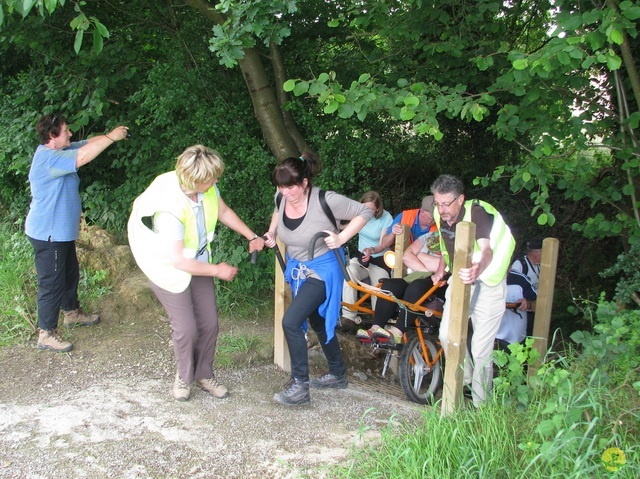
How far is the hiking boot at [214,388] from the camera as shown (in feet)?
13.9

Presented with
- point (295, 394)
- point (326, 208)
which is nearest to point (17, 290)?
point (295, 394)

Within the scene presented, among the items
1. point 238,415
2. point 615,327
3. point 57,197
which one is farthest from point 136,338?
point 615,327

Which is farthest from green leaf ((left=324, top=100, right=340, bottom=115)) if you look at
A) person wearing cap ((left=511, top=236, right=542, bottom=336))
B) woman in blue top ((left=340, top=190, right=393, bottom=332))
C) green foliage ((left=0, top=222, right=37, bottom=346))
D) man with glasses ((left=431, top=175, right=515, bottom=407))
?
green foliage ((left=0, top=222, right=37, bottom=346))

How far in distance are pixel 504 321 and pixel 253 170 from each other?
112 inches

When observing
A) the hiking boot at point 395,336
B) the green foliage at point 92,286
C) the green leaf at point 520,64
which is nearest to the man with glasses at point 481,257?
the hiking boot at point 395,336

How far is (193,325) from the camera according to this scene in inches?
159

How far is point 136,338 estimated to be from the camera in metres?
5.29

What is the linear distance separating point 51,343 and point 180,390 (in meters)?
1.41

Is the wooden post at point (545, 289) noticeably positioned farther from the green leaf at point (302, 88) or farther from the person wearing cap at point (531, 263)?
the green leaf at point (302, 88)

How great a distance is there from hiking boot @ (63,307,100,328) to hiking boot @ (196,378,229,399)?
1.68 meters

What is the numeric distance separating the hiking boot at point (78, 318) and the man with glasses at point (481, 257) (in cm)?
306

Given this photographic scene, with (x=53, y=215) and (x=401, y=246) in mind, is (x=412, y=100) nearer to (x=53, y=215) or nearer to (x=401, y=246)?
(x=401, y=246)

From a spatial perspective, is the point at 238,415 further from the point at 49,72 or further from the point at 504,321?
the point at 49,72

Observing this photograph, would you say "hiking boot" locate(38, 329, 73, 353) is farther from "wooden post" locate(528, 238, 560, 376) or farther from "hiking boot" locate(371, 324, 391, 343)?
"wooden post" locate(528, 238, 560, 376)
